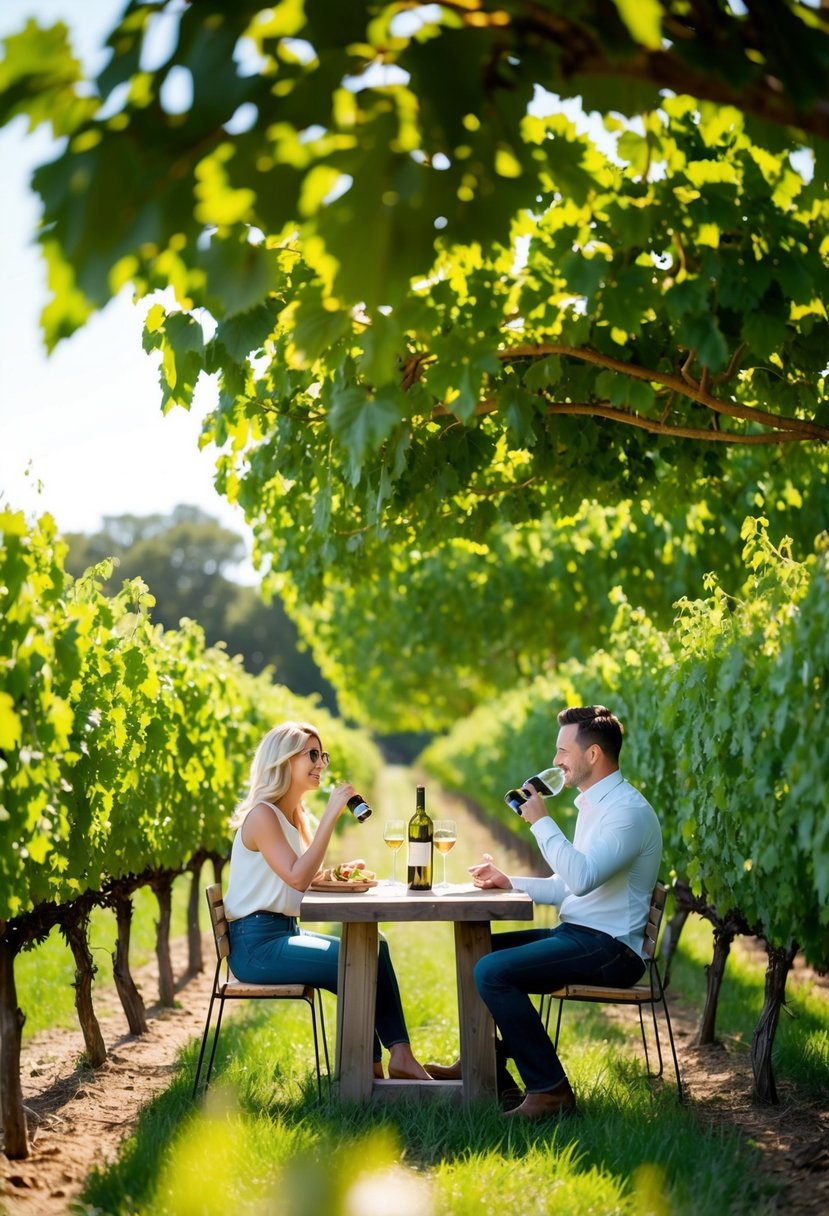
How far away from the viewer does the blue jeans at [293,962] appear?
538 cm

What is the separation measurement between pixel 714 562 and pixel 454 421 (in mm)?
8698

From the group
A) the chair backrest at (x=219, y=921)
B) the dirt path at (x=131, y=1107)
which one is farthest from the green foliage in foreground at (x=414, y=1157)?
the chair backrest at (x=219, y=921)

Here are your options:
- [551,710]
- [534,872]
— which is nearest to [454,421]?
[551,710]

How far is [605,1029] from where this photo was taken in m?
7.44

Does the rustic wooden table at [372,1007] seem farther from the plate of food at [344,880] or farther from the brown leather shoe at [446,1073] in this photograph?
the brown leather shoe at [446,1073]

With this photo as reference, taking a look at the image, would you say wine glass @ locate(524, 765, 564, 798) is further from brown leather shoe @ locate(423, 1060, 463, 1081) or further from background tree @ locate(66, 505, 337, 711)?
background tree @ locate(66, 505, 337, 711)

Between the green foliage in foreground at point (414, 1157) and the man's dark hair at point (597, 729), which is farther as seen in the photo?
the man's dark hair at point (597, 729)

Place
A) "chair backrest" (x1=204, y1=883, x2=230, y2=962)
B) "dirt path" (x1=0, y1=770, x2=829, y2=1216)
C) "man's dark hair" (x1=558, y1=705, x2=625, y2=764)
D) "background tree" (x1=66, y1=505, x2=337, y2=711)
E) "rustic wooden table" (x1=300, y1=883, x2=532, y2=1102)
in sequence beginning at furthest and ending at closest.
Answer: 1. "background tree" (x1=66, y1=505, x2=337, y2=711)
2. "chair backrest" (x1=204, y1=883, x2=230, y2=962)
3. "man's dark hair" (x1=558, y1=705, x2=625, y2=764)
4. "rustic wooden table" (x1=300, y1=883, x2=532, y2=1102)
5. "dirt path" (x1=0, y1=770, x2=829, y2=1216)

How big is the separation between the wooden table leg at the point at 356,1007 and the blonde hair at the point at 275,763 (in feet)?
2.21

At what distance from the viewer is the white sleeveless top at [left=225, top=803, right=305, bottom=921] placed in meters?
5.51

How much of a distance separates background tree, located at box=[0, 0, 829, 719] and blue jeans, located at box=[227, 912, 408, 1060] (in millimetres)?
1911

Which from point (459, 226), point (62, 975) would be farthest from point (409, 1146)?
point (62, 975)

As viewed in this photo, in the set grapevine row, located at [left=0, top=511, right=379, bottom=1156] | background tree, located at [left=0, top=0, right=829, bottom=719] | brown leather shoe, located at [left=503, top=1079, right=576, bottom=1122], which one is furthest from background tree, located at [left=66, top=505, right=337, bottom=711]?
brown leather shoe, located at [left=503, top=1079, right=576, bottom=1122]

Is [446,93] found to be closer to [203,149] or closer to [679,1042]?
[203,149]
